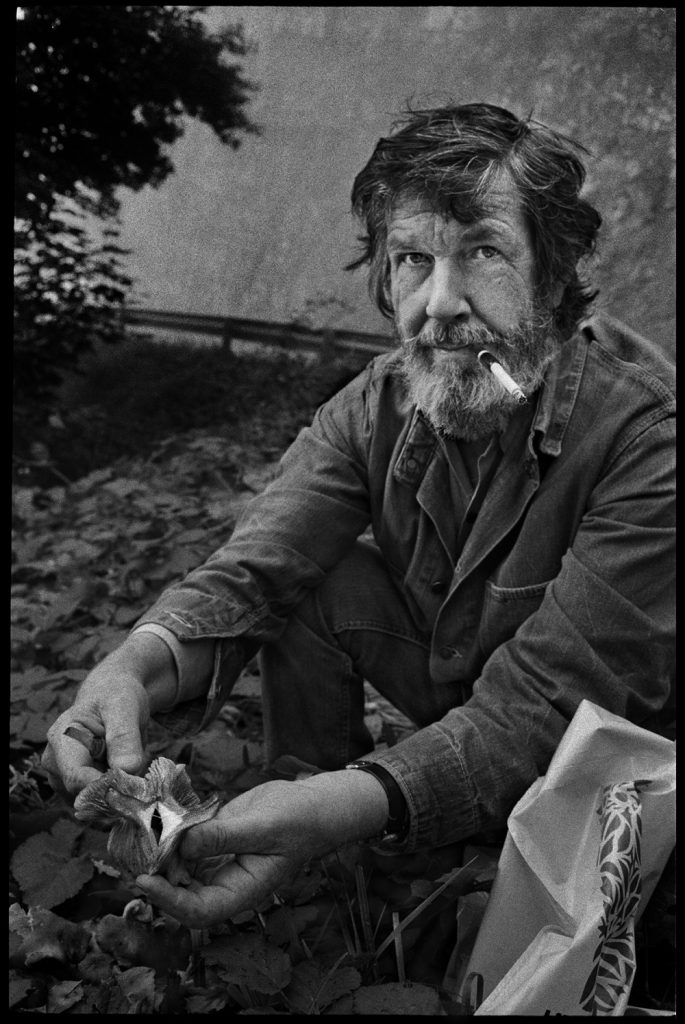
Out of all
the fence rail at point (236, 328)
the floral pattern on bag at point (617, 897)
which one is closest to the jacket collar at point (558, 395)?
the floral pattern on bag at point (617, 897)

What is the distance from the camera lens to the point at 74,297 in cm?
489

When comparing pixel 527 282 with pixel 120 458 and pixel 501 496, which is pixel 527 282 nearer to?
pixel 501 496

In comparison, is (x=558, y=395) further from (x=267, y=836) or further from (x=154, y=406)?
(x=154, y=406)

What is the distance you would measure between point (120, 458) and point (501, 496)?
11.0 ft

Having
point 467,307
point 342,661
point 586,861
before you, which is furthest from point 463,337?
point 586,861

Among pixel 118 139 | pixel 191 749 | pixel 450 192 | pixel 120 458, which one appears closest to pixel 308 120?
pixel 118 139

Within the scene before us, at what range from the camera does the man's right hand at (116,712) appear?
1720 millimetres

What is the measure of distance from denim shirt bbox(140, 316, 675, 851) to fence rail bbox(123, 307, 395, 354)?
2.33 m

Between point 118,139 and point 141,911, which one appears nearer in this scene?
point 141,911

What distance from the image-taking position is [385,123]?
3.88 meters

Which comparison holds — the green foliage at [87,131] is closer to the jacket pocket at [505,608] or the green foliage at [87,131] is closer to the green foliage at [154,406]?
the green foliage at [154,406]

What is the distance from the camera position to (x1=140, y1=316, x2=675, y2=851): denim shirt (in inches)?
72.9

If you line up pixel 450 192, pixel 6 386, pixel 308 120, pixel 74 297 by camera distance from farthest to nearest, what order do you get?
pixel 74 297
pixel 308 120
pixel 450 192
pixel 6 386

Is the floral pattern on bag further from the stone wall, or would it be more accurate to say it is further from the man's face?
the stone wall
